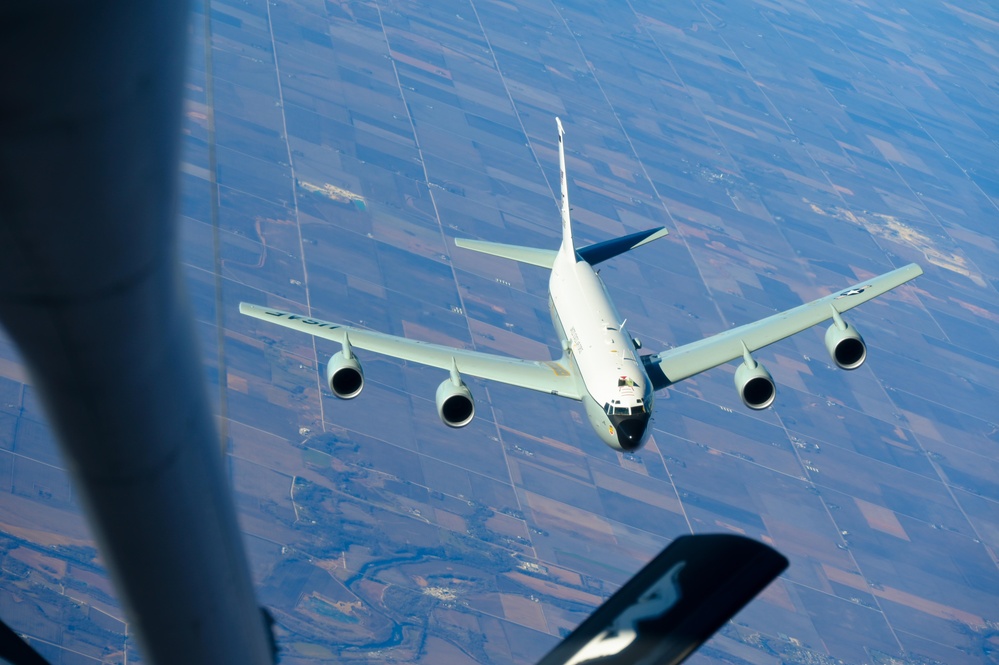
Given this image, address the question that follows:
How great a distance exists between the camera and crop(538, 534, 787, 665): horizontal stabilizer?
26.0 feet

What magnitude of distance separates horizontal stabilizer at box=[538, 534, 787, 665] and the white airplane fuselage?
103 ft

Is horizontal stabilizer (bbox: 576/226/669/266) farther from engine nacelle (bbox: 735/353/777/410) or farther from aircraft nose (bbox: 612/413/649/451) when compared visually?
aircraft nose (bbox: 612/413/649/451)

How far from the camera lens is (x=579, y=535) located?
72312mm

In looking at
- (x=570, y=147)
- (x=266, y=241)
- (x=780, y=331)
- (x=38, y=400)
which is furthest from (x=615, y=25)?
(x=38, y=400)

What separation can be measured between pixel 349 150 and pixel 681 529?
57.8 meters

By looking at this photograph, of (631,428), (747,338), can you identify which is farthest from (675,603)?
(747,338)

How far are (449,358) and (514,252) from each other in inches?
319

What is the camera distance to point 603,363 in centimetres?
4075

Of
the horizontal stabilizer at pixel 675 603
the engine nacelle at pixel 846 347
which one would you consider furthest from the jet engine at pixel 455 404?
the horizontal stabilizer at pixel 675 603

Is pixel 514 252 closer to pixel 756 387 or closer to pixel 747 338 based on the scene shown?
pixel 747 338

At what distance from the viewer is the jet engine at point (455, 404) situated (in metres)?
41.5

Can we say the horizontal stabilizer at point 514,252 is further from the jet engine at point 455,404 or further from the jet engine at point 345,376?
the jet engine at point 345,376

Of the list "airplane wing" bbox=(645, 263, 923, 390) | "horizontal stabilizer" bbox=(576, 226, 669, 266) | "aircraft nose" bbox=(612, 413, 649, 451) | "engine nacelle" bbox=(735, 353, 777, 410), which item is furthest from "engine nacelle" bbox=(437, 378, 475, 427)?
"engine nacelle" bbox=(735, 353, 777, 410)

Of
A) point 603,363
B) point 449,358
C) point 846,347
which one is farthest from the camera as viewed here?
point 846,347
